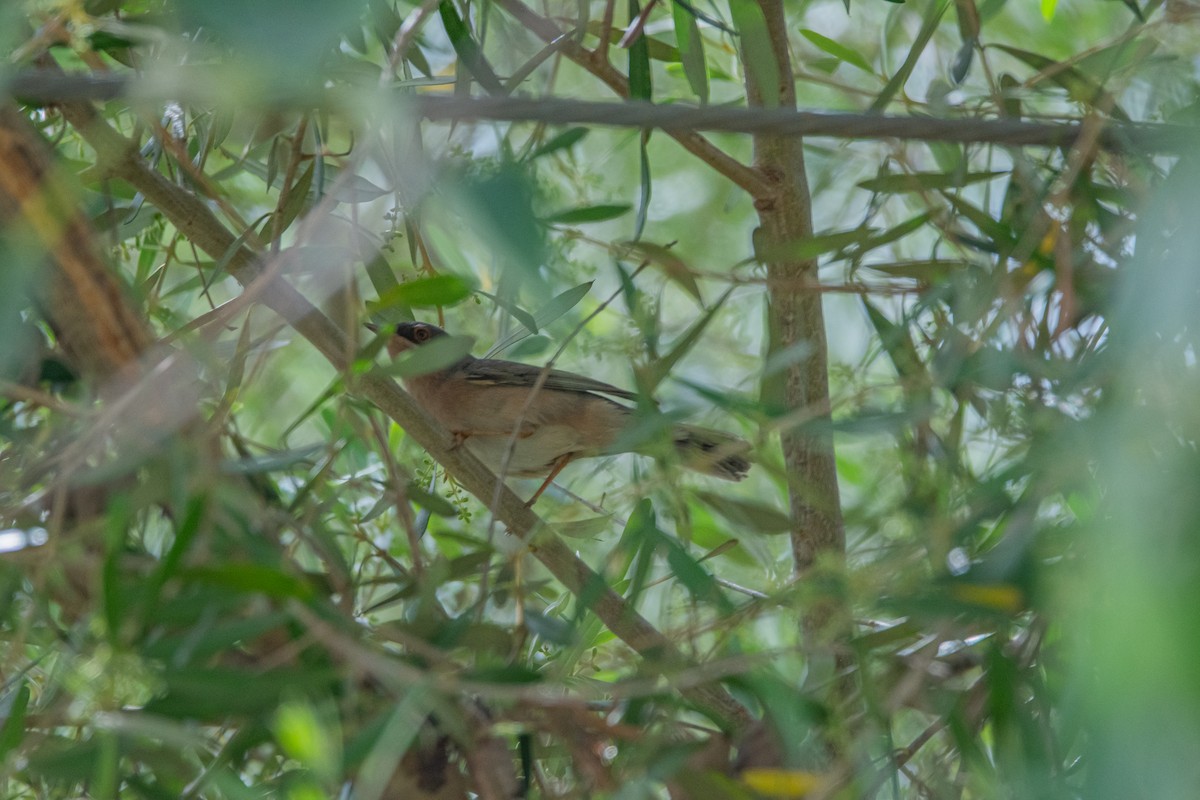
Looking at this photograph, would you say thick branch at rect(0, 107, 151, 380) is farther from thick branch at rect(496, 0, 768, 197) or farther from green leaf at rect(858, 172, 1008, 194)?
green leaf at rect(858, 172, 1008, 194)

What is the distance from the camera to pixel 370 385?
11.3 feet

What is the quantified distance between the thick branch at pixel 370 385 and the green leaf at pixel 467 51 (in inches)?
33.3

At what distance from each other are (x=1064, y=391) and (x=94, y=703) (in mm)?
1984

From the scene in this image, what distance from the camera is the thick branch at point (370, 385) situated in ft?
10.5

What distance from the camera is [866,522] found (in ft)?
9.46

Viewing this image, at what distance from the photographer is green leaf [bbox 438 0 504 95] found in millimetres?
3455

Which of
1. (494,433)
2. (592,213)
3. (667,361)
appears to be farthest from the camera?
(494,433)

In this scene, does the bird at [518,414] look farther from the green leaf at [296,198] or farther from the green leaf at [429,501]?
the green leaf at [296,198]

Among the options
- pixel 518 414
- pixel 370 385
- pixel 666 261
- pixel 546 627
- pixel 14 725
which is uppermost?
pixel 518 414

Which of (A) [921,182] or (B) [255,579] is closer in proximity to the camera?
(B) [255,579]

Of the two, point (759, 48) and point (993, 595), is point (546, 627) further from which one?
point (759, 48)

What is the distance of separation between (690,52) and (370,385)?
139 cm

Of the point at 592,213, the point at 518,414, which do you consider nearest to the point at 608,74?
the point at 592,213

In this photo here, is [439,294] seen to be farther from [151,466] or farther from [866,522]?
[866,522]
